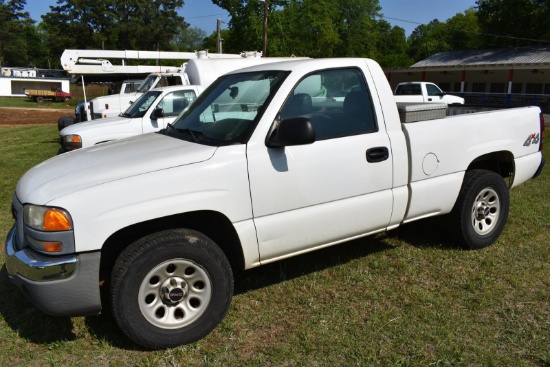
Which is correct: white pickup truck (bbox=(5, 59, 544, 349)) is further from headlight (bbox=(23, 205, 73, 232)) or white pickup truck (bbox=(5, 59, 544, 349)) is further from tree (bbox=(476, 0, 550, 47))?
tree (bbox=(476, 0, 550, 47))

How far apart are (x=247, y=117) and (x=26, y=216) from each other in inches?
63.0

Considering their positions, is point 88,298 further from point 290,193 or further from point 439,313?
point 439,313

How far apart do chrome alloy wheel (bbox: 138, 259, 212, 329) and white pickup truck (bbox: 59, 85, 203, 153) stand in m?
5.31

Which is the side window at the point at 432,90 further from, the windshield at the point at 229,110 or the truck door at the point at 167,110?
the windshield at the point at 229,110

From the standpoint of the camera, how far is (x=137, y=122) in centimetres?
936

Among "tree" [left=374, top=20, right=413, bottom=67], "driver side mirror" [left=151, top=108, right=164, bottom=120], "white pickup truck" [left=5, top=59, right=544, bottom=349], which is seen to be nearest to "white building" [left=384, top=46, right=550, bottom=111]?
"driver side mirror" [left=151, top=108, right=164, bottom=120]

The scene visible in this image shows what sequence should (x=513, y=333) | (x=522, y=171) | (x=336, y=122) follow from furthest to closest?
(x=522, y=171) < (x=336, y=122) < (x=513, y=333)

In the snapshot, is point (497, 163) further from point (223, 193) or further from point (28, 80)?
point (28, 80)

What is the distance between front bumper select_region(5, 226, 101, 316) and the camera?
286 centimetres

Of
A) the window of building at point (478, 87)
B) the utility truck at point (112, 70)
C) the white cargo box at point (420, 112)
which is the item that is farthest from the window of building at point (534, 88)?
the white cargo box at point (420, 112)

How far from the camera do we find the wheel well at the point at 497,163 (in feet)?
15.9

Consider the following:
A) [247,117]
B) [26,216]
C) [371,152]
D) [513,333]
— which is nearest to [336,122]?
[371,152]

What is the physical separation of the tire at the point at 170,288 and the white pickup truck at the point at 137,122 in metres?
5.30

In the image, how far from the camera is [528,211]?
612 centimetres
